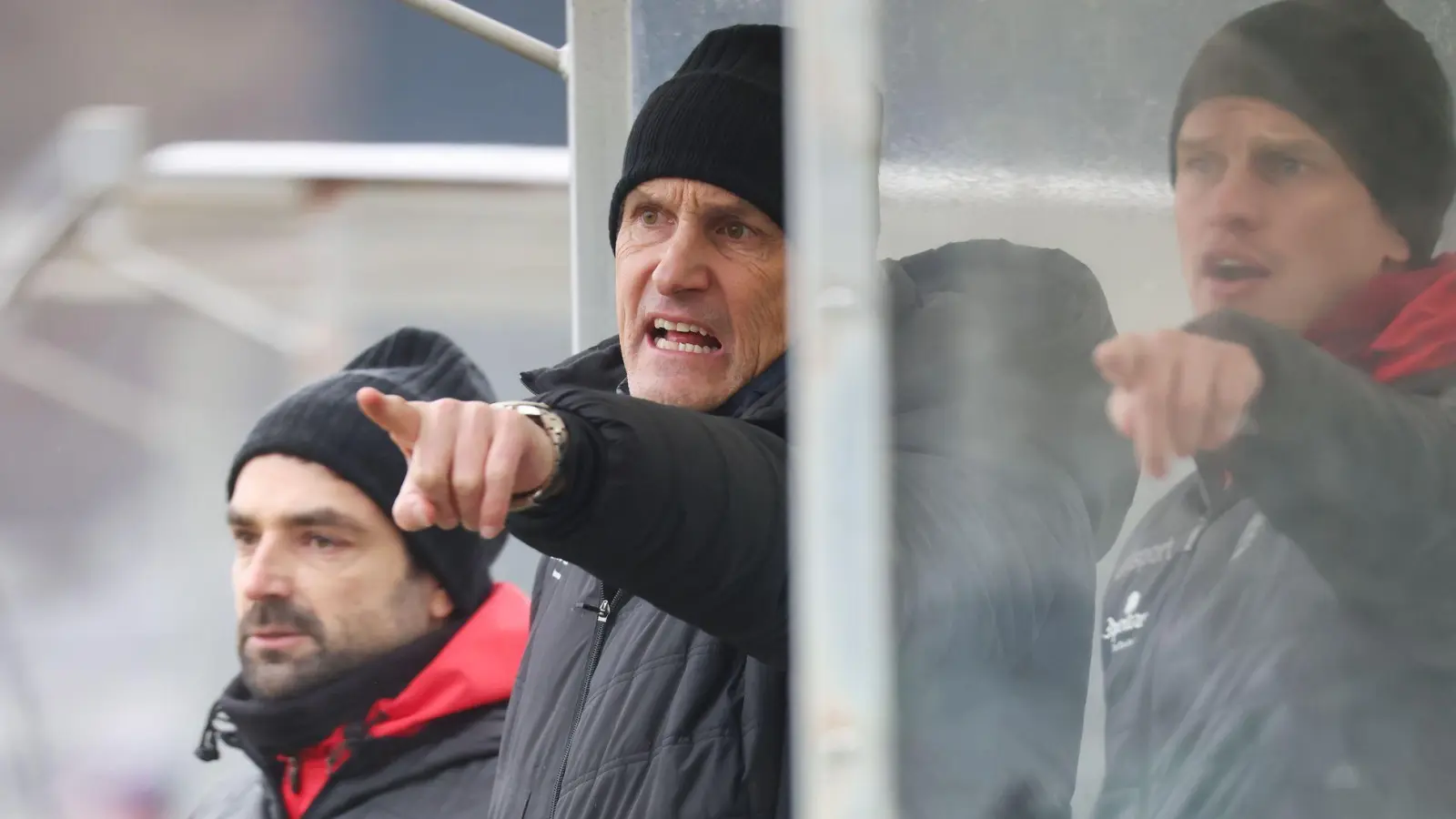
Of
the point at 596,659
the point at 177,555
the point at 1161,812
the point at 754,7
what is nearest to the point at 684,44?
the point at 754,7

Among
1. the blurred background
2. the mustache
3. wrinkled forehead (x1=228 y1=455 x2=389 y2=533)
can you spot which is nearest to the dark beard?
the mustache

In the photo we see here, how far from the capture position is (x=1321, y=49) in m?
0.96

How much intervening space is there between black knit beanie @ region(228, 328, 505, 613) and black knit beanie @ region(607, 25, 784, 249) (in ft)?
2.48

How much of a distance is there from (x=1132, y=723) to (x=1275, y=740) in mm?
73

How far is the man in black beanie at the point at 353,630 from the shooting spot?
2080 millimetres

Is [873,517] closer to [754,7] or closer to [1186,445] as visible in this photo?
[1186,445]

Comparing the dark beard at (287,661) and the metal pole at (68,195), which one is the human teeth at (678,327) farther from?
the metal pole at (68,195)

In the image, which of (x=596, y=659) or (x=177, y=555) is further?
(x=177, y=555)

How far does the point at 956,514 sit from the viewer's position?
35.4 inches

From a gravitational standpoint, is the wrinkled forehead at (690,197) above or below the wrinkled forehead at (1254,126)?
above

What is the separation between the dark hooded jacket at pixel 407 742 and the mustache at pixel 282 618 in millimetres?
84

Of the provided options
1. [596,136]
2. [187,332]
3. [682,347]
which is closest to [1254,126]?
[682,347]

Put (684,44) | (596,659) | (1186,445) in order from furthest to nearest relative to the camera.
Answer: (684,44) < (596,659) < (1186,445)

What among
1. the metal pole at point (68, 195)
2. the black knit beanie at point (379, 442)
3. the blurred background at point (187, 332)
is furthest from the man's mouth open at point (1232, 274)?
the metal pole at point (68, 195)
